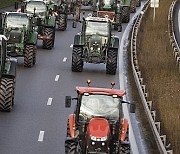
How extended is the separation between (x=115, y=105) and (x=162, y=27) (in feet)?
125

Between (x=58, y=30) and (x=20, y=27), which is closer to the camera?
(x=20, y=27)

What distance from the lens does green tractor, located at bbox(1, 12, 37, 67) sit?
32344mm

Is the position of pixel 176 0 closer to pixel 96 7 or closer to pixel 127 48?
pixel 96 7

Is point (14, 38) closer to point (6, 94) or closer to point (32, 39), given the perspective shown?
point (32, 39)

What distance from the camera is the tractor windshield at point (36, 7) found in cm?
4184

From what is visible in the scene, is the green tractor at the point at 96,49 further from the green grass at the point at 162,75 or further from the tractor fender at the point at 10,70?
the tractor fender at the point at 10,70

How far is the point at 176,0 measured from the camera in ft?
274

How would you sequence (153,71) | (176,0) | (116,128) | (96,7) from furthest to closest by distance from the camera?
(176,0) < (96,7) < (153,71) < (116,128)

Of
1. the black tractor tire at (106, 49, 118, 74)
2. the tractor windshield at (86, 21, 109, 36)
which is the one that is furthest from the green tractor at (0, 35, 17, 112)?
the tractor windshield at (86, 21, 109, 36)

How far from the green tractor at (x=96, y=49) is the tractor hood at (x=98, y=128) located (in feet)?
51.8

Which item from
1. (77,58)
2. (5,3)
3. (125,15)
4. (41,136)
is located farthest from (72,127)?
(5,3)

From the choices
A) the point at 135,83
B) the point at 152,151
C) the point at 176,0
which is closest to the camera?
the point at 152,151

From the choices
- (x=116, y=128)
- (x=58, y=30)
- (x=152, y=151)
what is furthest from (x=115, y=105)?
(x=58, y=30)

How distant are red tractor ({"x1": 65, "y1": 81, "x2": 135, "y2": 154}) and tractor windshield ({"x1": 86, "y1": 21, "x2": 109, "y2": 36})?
16093 millimetres
